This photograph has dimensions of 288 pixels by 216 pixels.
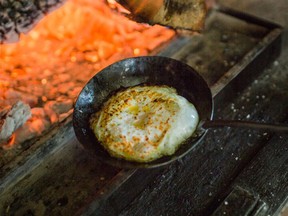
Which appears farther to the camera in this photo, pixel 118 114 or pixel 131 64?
pixel 131 64

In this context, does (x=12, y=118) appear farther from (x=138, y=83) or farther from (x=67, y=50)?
(x=67, y=50)

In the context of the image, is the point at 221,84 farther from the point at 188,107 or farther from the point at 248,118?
the point at 188,107

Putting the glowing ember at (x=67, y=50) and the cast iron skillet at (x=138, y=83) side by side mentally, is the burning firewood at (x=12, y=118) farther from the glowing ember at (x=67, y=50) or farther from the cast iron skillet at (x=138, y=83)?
the cast iron skillet at (x=138, y=83)

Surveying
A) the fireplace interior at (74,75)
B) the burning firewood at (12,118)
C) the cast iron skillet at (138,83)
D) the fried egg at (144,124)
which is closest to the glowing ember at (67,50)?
the fireplace interior at (74,75)

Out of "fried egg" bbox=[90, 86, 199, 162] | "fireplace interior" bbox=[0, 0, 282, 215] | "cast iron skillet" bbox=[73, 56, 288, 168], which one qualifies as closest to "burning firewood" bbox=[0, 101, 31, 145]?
"fireplace interior" bbox=[0, 0, 282, 215]

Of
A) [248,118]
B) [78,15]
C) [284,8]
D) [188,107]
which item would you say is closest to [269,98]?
[248,118]
